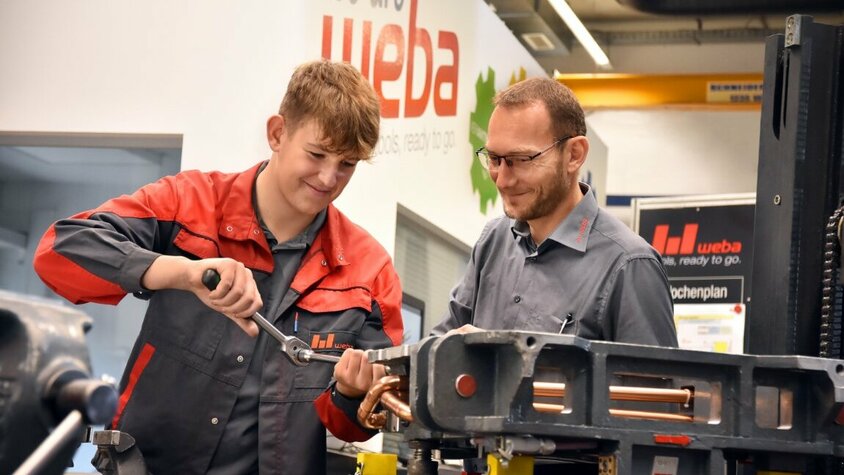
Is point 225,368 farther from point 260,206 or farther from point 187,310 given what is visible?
point 260,206

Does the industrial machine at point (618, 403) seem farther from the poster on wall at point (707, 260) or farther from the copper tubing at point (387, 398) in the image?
the poster on wall at point (707, 260)

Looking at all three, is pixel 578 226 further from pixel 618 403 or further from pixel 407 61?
pixel 407 61

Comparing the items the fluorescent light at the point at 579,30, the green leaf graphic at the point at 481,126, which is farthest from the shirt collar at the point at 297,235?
the fluorescent light at the point at 579,30

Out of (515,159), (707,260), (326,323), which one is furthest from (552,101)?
(707,260)

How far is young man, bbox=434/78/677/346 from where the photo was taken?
7.50 ft

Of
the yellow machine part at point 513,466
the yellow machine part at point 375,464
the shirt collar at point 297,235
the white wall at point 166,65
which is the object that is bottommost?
the yellow machine part at point 375,464

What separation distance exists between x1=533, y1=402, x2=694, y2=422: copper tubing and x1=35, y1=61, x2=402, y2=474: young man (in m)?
0.57

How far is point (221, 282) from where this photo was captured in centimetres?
207

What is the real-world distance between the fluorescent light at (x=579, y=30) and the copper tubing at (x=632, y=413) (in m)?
7.95

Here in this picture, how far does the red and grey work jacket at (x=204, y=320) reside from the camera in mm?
2297

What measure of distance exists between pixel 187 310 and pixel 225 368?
0.14 metres

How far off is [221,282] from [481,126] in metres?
5.17

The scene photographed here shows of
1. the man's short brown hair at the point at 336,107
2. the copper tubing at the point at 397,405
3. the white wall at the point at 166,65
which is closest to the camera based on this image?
the copper tubing at the point at 397,405

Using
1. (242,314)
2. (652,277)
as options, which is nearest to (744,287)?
(652,277)
